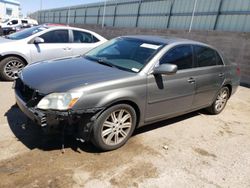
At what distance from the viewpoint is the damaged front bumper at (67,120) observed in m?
3.10

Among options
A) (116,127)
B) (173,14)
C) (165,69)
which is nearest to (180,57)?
(165,69)

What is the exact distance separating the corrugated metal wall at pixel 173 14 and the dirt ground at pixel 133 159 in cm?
878

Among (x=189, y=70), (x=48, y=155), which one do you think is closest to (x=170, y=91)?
(x=189, y=70)

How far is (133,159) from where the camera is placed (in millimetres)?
3508

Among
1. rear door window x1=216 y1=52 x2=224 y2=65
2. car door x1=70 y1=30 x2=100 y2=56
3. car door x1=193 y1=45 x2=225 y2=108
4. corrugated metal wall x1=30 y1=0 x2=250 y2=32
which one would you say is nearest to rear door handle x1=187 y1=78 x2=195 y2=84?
car door x1=193 y1=45 x2=225 y2=108

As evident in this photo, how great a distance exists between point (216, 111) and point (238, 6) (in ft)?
26.8

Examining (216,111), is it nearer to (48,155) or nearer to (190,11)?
(48,155)

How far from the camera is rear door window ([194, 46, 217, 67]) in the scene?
4781mm

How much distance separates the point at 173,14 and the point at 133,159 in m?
14.2

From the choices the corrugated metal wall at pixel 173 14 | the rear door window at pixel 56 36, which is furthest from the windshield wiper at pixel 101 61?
the corrugated metal wall at pixel 173 14

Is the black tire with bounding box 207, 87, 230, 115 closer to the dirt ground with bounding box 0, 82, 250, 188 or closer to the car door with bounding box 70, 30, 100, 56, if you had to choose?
the dirt ground with bounding box 0, 82, 250, 188

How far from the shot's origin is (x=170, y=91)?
414 cm

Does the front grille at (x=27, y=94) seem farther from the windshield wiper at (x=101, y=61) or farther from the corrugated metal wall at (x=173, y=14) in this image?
the corrugated metal wall at (x=173, y=14)

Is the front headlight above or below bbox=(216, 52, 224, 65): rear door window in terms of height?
below
